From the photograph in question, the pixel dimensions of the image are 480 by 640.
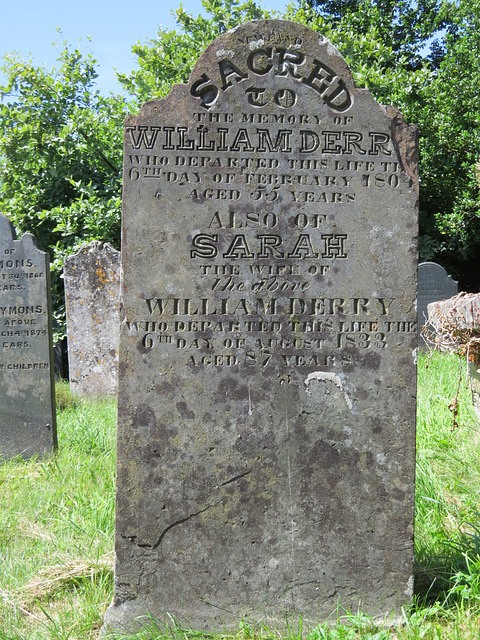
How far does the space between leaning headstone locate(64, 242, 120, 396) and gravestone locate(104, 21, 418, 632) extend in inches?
212

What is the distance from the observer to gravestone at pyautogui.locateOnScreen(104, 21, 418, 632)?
8.43 feet

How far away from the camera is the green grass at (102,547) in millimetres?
2461

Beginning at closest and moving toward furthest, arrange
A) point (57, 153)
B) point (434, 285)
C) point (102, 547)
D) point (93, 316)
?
point (102, 547), point (93, 316), point (434, 285), point (57, 153)

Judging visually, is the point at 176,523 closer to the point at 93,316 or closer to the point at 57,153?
the point at 93,316

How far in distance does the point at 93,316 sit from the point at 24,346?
8.88 feet

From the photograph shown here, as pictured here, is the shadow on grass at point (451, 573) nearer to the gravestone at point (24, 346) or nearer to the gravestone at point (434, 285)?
the gravestone at point (24, 346)

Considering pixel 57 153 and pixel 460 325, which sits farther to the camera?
pixel 57 153

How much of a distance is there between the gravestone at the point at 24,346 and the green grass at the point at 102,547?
364 mm

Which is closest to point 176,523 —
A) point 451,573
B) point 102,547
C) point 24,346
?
point 102,547

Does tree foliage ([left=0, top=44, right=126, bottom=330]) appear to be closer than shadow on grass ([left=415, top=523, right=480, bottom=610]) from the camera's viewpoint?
No

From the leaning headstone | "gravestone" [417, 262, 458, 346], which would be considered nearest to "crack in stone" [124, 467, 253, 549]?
the leaning headstone

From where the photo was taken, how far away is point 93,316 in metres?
7.83

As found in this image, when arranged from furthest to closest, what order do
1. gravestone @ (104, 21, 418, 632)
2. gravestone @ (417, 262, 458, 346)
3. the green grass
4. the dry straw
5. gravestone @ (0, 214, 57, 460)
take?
gravestone @ (417, 262, 458, 346) → gravestone @ (0, 214, 57, 460) → the dry straw → gravestone @ (104, 21, 418, 632) → the green grass

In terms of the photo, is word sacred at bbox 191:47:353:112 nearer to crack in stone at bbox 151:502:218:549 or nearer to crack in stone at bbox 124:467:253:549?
crack in stone at bbox 124:467:253:549
